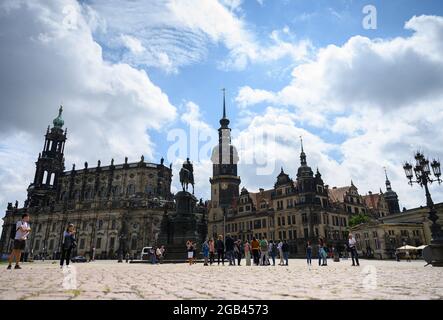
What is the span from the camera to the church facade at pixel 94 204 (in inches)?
2440

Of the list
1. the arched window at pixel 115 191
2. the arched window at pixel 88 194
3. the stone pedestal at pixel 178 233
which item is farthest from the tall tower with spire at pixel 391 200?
the arched window at pixel 88 194

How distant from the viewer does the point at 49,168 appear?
8100cm

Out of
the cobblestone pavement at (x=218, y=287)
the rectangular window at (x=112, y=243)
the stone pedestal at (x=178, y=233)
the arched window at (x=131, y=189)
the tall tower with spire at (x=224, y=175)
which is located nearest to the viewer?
the cobblestone pavement at (x=218, y=287)

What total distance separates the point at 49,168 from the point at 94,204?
25448 mm

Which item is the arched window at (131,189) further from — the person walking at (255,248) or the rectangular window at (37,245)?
the person walking at (255,248)

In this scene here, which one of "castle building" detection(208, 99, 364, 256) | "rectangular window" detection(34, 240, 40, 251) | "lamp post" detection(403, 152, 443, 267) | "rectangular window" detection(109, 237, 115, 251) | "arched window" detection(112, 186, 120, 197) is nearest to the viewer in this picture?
"lamp post" detection(403, 152, 443, 267)

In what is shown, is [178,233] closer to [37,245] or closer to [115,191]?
[115,191]

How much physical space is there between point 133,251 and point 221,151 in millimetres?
31662

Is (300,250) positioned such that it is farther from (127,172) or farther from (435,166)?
(127,172)

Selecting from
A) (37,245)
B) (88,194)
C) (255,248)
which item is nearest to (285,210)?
(255,248)

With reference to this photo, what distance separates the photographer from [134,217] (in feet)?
206

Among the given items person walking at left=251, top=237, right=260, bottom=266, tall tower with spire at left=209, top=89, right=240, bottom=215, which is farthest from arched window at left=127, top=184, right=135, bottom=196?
person walking at left=251, top=237, right=260, bottom=266

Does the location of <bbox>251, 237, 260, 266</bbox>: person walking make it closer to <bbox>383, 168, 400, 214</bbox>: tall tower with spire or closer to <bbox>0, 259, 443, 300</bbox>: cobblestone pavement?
<bbox>0, 259, 443, 300</bbox>: cobblestone pavement

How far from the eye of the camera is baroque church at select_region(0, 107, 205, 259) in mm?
61938
